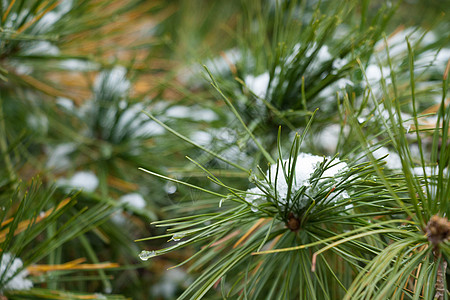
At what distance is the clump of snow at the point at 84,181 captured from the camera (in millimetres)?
652

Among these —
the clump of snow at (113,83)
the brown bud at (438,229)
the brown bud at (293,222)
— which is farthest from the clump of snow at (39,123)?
the brown bud at (438,229)

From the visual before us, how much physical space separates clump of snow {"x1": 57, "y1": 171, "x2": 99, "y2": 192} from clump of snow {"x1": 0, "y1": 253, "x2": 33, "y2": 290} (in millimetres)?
167

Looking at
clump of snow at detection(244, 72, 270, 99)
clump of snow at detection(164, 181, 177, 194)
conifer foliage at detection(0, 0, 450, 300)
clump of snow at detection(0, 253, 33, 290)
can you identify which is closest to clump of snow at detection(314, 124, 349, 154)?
conifer foliage at detection(0, 0, 450, 300)

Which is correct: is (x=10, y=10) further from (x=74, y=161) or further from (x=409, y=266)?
(x=409, y=266)

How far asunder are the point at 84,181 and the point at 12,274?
8.3 inches

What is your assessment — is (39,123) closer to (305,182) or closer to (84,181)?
(84,181)

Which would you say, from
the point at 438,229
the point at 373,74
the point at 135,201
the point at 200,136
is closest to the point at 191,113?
the point at 200,136

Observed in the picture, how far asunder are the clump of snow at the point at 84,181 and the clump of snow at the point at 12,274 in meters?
0.17

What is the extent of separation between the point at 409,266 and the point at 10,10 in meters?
0.57

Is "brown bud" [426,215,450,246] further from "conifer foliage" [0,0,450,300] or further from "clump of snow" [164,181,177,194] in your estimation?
"clump of snow" [164,181,177,194]

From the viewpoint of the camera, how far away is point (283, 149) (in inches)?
21.3

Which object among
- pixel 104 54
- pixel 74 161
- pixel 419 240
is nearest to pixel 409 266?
pixel 419 240

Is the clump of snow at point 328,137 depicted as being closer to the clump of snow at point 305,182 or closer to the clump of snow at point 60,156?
the clump of snow at point 305,182

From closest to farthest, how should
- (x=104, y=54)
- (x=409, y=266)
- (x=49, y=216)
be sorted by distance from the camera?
(x=409, y=266) < (x=49, y=216) < (x=104, y=54)
